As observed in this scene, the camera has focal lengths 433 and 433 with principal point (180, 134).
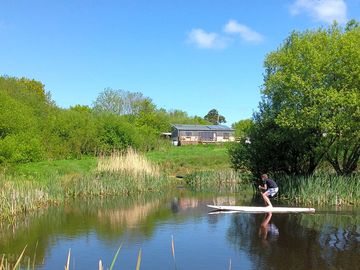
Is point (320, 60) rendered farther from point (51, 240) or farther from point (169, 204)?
point (51, 240)

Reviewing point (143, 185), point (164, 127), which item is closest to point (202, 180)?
point (143, 185)

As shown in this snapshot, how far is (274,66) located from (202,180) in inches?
503

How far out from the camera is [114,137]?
48375 millimetres

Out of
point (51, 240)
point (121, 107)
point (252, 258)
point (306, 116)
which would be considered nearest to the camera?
point (252, 258)

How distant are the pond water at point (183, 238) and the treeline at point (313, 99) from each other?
11.9 ft

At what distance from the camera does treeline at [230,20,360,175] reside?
17.8m

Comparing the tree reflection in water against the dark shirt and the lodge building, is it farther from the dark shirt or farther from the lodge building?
the lodge building

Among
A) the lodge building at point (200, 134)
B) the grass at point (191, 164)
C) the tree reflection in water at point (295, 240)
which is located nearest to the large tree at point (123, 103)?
the lodge building at point (200, 134)

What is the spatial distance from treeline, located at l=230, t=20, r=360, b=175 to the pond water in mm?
3633

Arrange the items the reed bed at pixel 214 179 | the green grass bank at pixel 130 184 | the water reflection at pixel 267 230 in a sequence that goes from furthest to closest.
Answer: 1. the reed bed at pixel 214 179
2. the green grass bank at pixel 130 184
3. the water reflection at pixel 267 230

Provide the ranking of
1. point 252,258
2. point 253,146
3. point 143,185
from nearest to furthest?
1. point 252,258
2. point 253,146
3. point 143,185

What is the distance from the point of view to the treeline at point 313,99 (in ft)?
58.3

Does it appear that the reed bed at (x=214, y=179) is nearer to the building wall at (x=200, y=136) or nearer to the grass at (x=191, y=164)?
the grass at (x=191, y=164)

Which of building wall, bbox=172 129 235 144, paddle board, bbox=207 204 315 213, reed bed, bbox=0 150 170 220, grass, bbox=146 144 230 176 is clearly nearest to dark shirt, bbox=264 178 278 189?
paddle board, bbox=207 204 315 213
